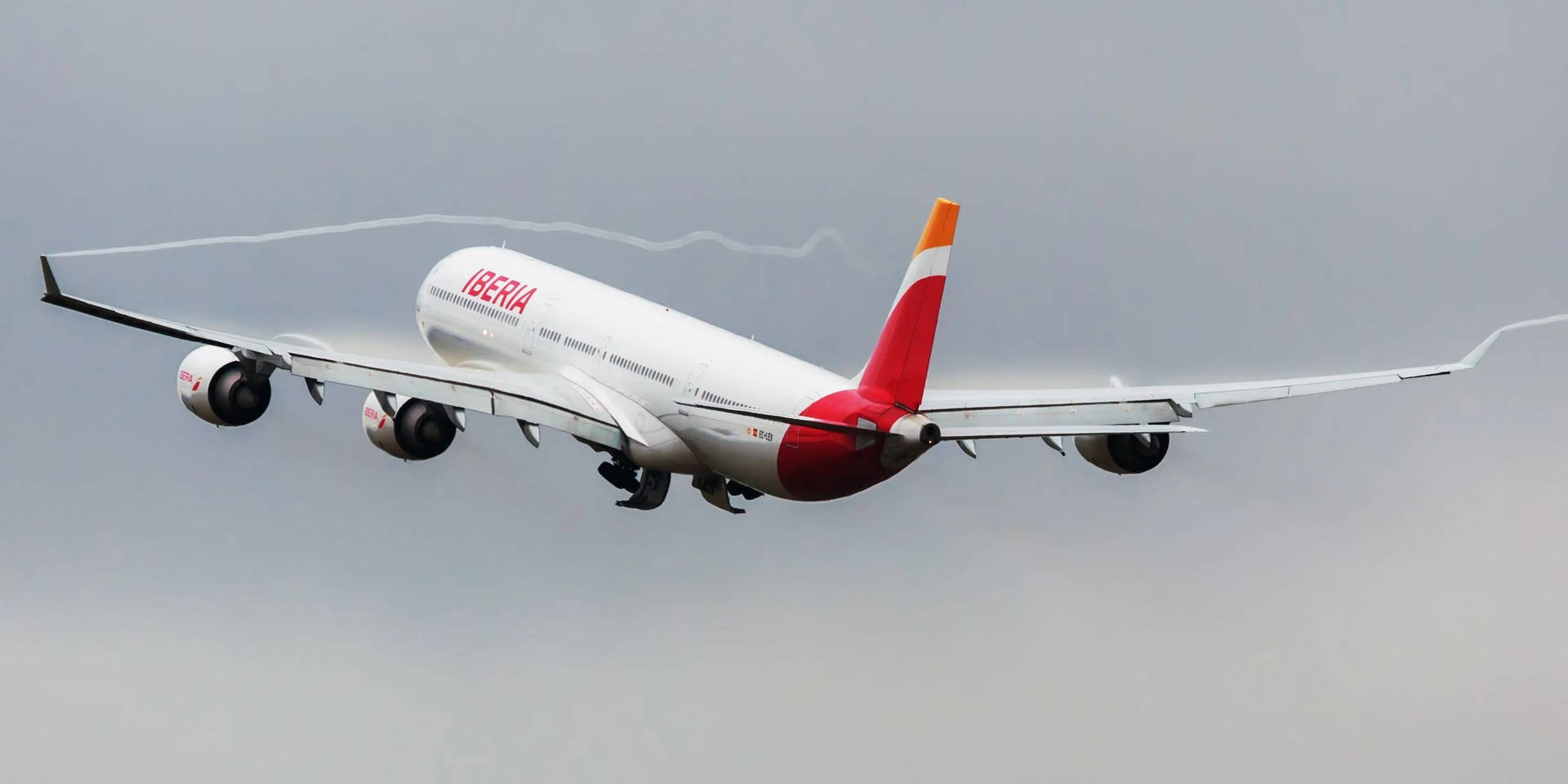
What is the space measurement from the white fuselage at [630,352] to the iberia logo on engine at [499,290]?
0.08 ft

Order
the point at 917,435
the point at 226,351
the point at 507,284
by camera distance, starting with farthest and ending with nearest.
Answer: the point at 507,284
the point at 226,351
the point at 917,435

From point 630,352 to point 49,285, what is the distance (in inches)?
459

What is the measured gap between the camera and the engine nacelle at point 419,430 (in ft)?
168

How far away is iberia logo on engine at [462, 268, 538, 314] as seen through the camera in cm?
5516

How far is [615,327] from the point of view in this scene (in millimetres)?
52281

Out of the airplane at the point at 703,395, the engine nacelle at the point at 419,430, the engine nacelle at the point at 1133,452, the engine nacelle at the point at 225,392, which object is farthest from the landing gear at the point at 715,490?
the engine nacelle at the point at 225,392

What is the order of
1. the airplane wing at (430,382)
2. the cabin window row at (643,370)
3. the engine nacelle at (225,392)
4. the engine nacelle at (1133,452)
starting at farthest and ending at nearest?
1. the engine nacelle at (225,392)
2. the engine nacelle at (1133,452)
3. the cabin window row at (643,370)
4. the airplane wing at (430,382)

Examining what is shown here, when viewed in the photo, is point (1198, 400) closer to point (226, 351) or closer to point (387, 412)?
point (387, 412)

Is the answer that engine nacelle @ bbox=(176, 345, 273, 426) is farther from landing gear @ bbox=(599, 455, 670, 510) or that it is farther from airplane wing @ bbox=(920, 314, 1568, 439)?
airplane wing @ bbox=(920, 314, 1568, 439)

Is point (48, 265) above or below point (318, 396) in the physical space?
above

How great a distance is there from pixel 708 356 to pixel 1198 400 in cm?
965

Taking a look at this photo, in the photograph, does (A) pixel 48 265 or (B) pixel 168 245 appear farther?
(B) pixel 168 245

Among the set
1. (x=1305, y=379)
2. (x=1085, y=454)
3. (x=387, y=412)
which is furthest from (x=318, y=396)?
(x=1305, y=379)

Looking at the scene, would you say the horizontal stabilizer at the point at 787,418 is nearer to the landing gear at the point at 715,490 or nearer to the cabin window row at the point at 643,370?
the cabin window row at the point at 643,370
